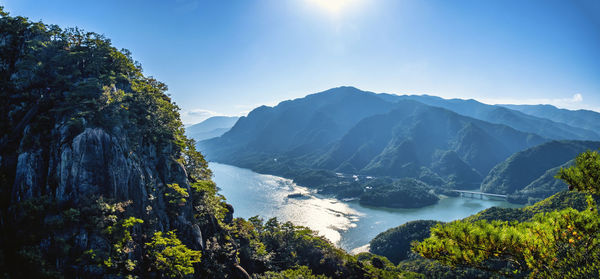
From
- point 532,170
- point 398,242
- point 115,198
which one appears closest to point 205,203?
point 115,198

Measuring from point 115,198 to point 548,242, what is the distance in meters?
21.2

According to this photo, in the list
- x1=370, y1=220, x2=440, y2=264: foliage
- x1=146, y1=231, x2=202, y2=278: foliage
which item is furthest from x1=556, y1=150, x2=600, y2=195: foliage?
x1=370, y1=220, x2=440, y2=264: foliage

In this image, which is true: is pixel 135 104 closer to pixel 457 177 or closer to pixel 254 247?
pixel 254 247

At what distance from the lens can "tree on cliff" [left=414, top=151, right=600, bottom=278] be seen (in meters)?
5.55

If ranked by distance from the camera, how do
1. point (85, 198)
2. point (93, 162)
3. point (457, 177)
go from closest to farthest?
point (85, 198), point (93, 162), point (457, 177)

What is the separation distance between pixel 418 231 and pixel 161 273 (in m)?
69.3

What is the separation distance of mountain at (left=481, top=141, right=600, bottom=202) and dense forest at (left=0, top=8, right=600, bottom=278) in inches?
5846

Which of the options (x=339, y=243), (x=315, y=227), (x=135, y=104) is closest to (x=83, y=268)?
(x=135, y=104)

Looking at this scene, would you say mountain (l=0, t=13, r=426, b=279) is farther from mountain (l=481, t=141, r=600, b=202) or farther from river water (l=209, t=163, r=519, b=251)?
mountain (l=481, t=141, r=600, b=202)

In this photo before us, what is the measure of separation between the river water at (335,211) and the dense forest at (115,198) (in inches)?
2083

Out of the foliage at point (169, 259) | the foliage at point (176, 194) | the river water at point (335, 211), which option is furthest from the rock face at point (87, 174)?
the river water at point (335, 211)

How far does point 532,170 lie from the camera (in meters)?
148

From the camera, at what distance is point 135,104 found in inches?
904

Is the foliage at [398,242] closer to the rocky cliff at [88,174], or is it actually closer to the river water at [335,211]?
the river water at [335,211]
